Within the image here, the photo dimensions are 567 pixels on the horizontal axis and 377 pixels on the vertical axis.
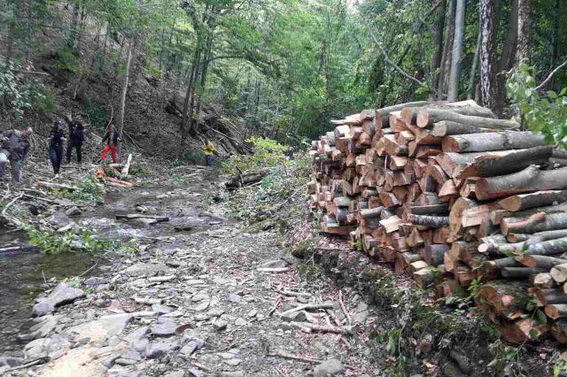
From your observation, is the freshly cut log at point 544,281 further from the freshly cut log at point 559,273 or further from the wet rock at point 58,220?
the wet rock at point 58,220

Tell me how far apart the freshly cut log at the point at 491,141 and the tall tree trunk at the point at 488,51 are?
134 inches

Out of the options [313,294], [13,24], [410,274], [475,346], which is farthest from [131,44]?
[475,346]

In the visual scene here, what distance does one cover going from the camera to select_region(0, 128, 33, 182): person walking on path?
1111cm

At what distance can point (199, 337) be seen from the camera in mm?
4828

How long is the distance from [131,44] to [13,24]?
542cm

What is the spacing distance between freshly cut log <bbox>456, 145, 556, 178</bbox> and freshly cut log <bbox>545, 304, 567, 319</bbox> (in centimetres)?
113

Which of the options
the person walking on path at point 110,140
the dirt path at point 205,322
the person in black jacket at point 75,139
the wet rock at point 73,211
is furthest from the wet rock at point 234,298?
the person walking on path at point 110,140

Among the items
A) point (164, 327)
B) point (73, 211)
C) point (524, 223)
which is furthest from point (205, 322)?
point (73, 211)

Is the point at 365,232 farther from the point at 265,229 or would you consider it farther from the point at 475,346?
the point at 265,229

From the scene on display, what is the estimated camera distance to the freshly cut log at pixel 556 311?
9.80 ft

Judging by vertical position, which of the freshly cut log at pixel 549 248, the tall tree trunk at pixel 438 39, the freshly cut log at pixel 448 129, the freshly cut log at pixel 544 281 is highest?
the tall tree trunk at pixel 438 39

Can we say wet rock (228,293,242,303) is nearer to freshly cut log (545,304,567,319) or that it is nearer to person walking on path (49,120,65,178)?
freshly cut log (545,304,567,319)

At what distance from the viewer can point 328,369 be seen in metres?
4.19

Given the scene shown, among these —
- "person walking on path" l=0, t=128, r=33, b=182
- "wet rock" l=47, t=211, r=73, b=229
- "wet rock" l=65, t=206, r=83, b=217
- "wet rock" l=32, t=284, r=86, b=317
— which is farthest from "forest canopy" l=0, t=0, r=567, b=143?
"wet rock" l=32, t=284, r=86, b=317
